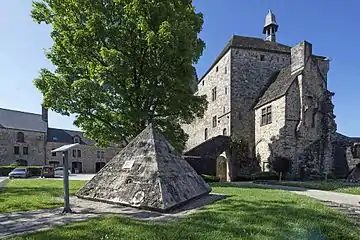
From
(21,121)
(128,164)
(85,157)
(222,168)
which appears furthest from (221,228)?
(21,121)

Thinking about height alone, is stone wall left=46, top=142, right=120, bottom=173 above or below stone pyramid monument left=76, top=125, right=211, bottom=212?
below

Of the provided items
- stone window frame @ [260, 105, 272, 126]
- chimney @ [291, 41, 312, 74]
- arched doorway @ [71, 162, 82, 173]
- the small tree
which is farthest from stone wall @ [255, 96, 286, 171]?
arched doorway @ [71, 162, 82, 173]

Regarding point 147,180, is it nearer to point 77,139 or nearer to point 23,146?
point 23,146

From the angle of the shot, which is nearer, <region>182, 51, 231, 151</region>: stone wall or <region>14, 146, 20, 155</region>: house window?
<region>182, 51, 231, 151</region>: stone wall

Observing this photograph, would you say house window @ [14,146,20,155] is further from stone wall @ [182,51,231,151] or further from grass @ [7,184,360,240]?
grass @ [7,184,360,240]

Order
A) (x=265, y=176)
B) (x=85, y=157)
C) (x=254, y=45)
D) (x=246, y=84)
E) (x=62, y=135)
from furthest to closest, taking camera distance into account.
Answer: (x=62, y=135)
(x=85, y=157)
(x=254, y=45)
(x=246, y=84)
(x=265, y=176)

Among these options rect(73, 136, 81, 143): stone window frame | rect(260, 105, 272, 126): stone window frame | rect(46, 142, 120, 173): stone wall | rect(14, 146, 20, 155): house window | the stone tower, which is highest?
the stone tower

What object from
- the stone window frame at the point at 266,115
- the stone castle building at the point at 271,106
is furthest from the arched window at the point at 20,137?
the stone window frame at the point at 266,115

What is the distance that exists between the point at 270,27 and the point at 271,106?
14.4 metres

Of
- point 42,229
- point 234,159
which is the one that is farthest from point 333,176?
point 42,229

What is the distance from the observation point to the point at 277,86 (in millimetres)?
28219

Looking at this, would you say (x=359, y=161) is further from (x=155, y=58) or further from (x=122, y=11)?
(x=122, y=11)

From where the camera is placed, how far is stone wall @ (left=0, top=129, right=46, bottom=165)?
46.6m

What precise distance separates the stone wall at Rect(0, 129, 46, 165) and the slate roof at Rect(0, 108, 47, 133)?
0.82 meters
